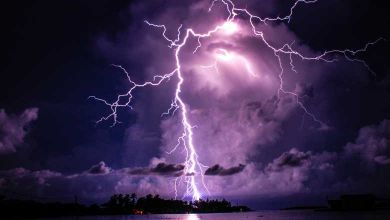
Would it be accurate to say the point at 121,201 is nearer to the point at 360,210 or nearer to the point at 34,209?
the point at 34,209

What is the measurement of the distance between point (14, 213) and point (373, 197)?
9841 centimetres

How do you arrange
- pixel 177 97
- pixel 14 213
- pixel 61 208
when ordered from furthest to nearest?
pixel 61 208 < pixel 14 213 < pixel 177 97

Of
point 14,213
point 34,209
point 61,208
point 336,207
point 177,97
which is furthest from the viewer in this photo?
point 61,208

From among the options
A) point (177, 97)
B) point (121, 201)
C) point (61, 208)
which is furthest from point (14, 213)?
point (121, 201)

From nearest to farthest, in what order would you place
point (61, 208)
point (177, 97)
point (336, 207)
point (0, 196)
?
point (177, 97) < point (0, 196) < point (336, 207) < point (61, 208)

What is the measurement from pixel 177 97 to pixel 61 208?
114 metres

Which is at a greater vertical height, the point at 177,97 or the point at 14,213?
the point at 177,97

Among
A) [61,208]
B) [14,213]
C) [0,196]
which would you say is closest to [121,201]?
[61,208]

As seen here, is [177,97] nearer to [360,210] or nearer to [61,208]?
[360,210]

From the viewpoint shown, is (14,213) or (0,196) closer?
(0,196)

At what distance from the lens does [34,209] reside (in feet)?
415

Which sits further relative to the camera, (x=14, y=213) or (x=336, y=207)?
(x=336, y=207)

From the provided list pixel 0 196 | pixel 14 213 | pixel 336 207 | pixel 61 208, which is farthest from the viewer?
pixel 61 208

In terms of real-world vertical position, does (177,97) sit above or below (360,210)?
above
